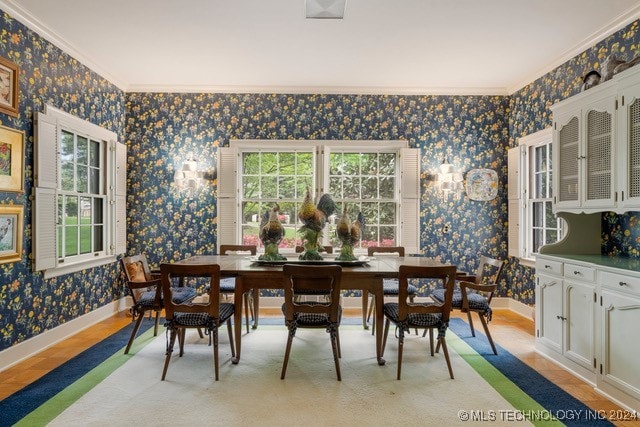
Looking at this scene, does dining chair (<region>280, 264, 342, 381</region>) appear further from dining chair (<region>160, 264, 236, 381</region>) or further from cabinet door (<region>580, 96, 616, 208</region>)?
cabinet door (<region>580, 96, 616, 208</region>)

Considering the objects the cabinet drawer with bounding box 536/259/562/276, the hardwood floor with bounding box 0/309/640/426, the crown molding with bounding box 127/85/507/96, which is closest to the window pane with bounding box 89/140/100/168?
the crown molding with bounding box 127/85/507/96

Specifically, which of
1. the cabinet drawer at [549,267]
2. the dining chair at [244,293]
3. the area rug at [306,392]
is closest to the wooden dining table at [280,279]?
the area rug at [306,392]

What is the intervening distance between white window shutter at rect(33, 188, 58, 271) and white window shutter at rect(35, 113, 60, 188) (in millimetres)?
96

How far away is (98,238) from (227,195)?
1.69 m

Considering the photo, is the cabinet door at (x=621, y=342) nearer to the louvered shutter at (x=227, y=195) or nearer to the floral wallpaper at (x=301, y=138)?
the floral wallpaper at (x=301, y=138)

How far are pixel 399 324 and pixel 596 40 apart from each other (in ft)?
11.3

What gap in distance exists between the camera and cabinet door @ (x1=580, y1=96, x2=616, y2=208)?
2.78 metres

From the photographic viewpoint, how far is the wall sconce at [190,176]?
4.93 meters

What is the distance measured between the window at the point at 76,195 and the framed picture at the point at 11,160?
18 centimetres

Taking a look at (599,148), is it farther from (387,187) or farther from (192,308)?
(192,308)

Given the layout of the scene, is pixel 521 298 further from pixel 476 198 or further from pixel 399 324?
pixel 399 324

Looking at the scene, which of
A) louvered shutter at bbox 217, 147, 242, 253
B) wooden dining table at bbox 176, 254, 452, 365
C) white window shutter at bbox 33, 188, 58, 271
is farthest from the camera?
louvered shutter at bbox 217, 147, 242, 253

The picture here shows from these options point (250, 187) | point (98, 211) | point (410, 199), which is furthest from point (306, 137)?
point (98, 211)

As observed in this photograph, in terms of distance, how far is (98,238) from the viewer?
4.60 metres
